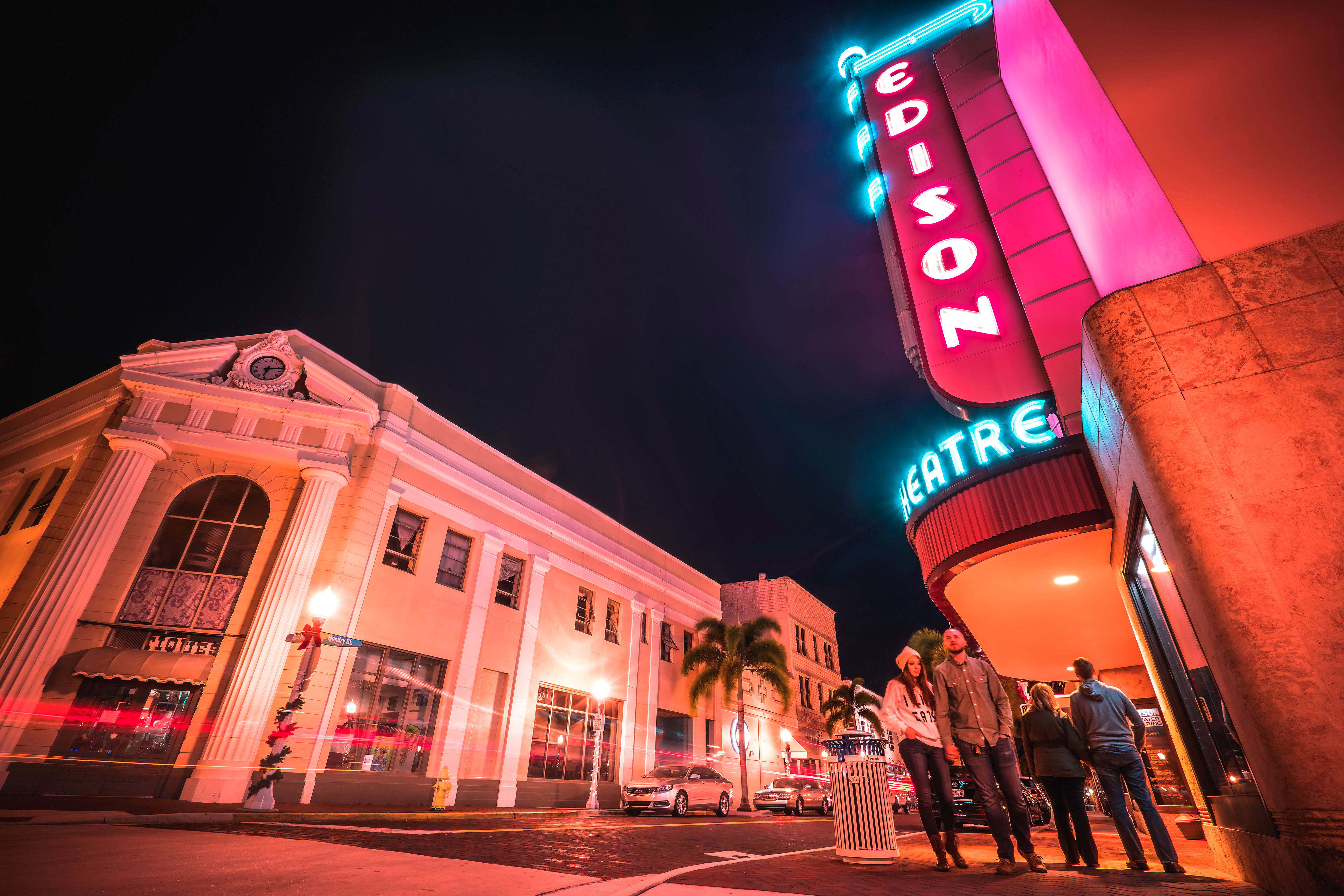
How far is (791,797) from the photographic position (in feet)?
67.2

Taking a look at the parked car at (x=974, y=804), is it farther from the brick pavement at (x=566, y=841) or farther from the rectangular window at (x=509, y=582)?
the rectangular window at (x=509, y=582)

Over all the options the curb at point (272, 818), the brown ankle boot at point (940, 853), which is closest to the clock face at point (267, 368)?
the curb at point (272, 818)

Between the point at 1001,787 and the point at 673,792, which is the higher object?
the point at 1001,787

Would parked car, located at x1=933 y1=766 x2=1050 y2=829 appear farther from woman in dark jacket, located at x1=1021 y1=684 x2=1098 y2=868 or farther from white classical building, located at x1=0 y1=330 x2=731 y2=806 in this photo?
white classical building, located at x1=0 y1=330 x2=731 y2=806

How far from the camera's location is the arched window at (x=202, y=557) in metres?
13.2

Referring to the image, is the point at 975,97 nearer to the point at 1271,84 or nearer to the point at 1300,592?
the point at 1271,84

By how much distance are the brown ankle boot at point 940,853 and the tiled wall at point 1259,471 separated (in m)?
2.38

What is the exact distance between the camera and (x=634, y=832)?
945 centimetres

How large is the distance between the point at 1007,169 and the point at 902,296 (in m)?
2.61

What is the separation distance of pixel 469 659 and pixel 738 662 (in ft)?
41.2

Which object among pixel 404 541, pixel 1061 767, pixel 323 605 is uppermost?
pixel 404 541

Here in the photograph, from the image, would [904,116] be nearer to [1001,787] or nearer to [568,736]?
[1001,787]

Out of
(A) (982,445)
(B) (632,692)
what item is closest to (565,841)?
(A) (982,445)

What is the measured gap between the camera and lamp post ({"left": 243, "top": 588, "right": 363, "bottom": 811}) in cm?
1149
